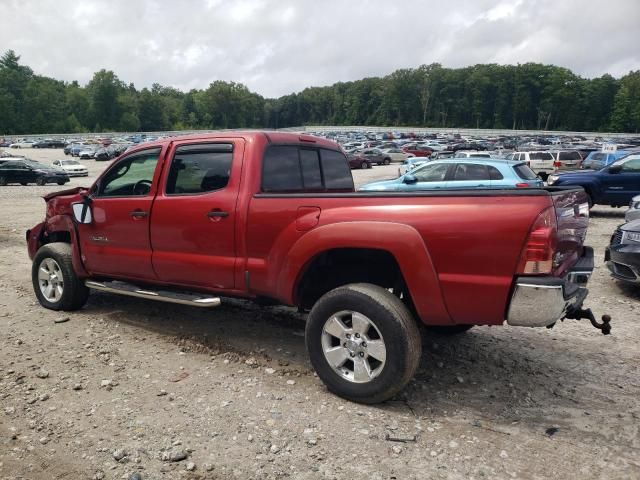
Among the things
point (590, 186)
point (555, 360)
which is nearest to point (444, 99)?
point (590, 186)

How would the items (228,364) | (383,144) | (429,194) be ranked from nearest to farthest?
(429,194) → (228,364) → (383,144)

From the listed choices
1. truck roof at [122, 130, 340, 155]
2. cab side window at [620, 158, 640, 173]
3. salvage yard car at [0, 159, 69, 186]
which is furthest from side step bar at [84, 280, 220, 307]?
salvage yard car at [0, 159, 69, 186]

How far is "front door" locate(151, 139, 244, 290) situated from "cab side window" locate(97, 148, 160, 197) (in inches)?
11.4

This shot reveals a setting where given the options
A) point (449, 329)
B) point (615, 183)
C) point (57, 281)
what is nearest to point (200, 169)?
point (57, 281)

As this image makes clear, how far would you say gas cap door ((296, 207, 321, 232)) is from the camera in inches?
144

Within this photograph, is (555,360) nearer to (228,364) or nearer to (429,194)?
(429,194)

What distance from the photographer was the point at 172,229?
14.5 ft

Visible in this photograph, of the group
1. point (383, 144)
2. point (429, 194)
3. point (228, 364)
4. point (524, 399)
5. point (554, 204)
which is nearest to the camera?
point (554, 204)

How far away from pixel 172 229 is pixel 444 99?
509ft

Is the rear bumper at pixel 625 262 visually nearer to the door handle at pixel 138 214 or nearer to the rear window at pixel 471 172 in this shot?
the door handle at pixel 138 214

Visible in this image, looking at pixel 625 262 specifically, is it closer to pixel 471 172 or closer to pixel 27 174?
pixel 471 172

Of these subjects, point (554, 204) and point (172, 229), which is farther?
point (172, 229)

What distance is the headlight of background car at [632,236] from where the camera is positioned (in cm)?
621

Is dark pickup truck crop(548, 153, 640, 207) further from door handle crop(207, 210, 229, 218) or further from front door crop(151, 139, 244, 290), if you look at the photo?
door handle crop(207, 210, 229, 218)
